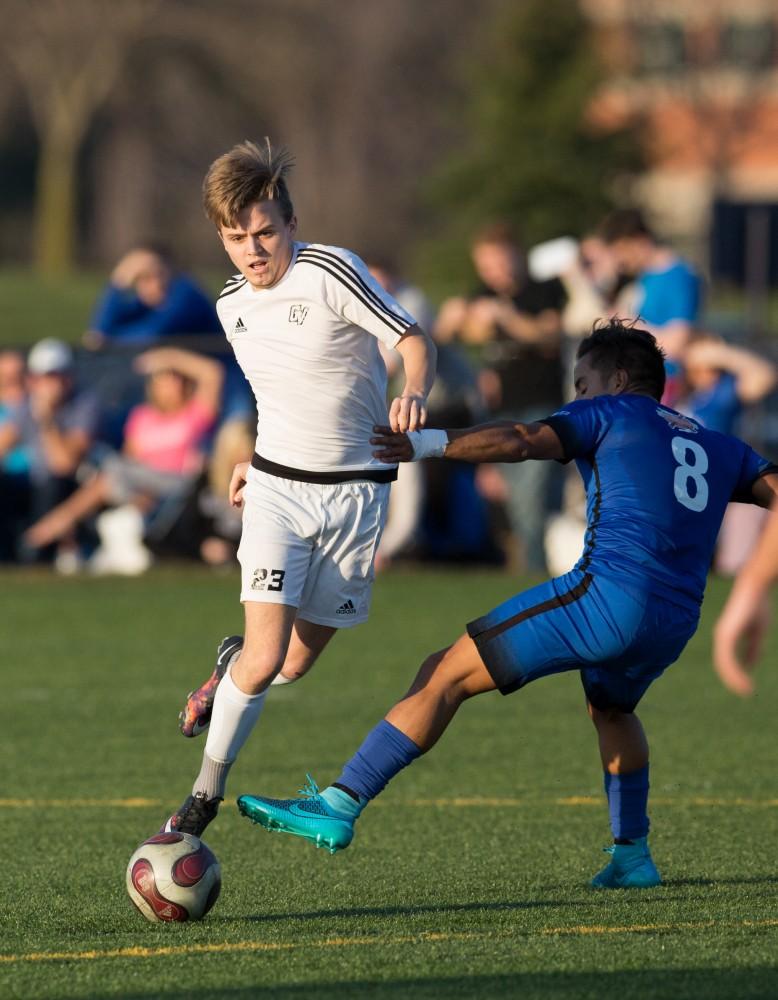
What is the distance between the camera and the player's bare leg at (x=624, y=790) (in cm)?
582

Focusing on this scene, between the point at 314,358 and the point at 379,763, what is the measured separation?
120 centimetres

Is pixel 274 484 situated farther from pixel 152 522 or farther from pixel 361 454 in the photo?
pixel 152 522

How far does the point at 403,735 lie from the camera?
5527 millimetres

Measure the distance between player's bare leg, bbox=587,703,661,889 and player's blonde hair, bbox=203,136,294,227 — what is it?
1.74 m

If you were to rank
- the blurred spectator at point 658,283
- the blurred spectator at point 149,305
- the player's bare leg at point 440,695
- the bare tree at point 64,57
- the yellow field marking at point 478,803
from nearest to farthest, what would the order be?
the player's bare leg at point 440,695 → the yellow field marking at point 478,803 → the blurred spectator at point 658,283 → the blurred spectator at point 149,305 → the bare tree at point 64,57

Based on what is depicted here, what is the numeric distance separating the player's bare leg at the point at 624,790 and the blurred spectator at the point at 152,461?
8507mm

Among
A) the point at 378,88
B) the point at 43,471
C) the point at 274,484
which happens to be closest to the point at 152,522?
the point at 43,471

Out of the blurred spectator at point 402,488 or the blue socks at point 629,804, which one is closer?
the blue socks at point 629,804

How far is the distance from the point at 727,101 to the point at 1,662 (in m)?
37.3

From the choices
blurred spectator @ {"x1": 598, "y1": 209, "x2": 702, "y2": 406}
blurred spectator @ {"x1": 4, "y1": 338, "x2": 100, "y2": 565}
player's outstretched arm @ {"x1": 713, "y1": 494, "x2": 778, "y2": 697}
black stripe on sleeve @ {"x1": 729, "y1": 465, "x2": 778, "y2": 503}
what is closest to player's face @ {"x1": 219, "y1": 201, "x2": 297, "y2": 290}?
black stripe on sleeve @ {"x1": 729, "y1": 465, "x2": 778, "y2": 503}

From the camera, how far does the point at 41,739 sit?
857cm

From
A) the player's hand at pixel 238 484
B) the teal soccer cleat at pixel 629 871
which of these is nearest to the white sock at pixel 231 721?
the player's hand at pixel 238 484

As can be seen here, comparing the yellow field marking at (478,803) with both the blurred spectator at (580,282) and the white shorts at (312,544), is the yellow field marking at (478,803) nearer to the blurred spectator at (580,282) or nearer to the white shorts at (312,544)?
the white shorts at (312,544)

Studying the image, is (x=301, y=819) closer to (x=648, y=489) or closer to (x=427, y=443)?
(x=427, y=443)
